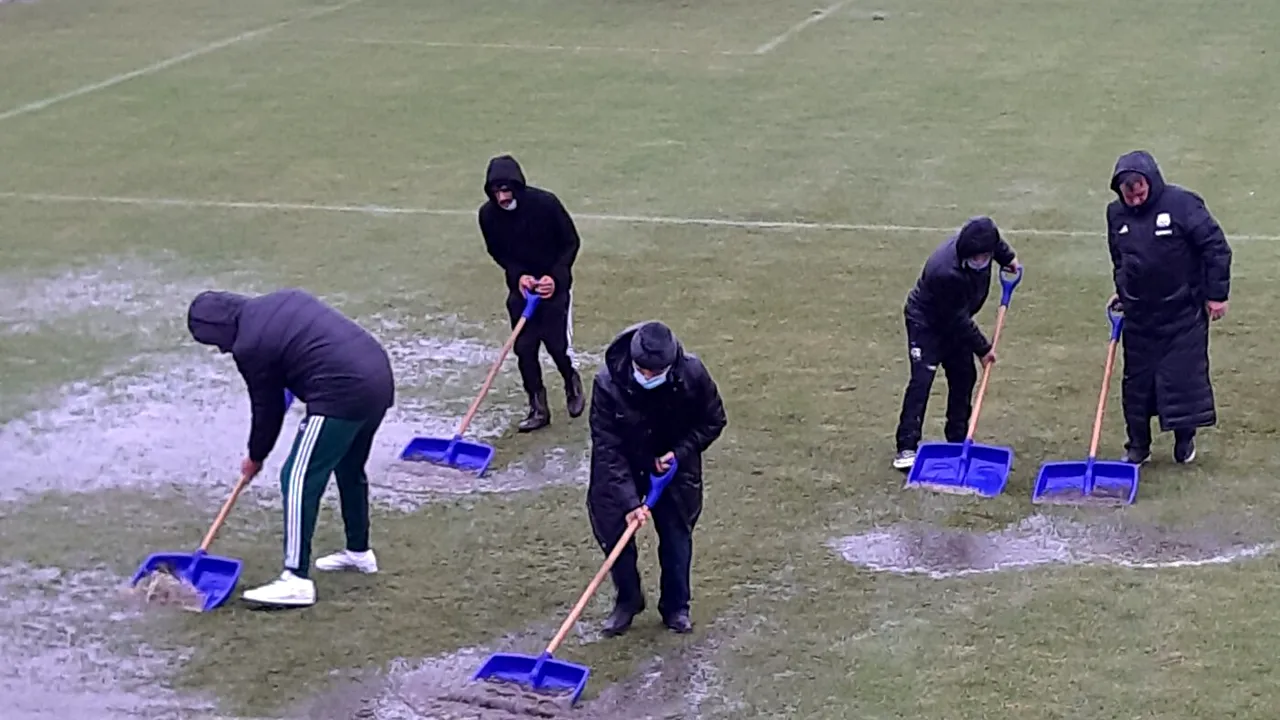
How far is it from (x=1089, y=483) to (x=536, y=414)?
3280 millimetres

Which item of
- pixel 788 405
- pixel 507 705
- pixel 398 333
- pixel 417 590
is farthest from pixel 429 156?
pixel 507 705

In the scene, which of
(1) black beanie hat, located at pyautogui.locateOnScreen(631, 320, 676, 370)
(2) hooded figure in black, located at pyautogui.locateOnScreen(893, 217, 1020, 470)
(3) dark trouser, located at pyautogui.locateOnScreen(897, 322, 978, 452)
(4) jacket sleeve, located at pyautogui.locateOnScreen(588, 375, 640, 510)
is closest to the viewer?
(1) black beanie hat, located at pyautogui.locateOnScreen(631, 320, 676, 370)

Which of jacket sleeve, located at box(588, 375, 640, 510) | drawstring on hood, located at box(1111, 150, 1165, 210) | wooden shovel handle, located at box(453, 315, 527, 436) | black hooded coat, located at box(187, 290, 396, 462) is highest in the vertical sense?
drawstring on hood, located at box(1111, 150, 1165, 210)

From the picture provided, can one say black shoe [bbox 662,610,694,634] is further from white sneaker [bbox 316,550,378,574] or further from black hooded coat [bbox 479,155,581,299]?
black hooded coat [bbox 479,155,581,299]

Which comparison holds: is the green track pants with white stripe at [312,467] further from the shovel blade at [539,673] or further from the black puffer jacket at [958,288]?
the black puffer jacket at [958,288]

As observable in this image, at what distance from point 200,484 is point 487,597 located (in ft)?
7.69

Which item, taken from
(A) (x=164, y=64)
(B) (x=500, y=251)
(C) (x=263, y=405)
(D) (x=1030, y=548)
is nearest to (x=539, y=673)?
(C) (x=263, y=405)

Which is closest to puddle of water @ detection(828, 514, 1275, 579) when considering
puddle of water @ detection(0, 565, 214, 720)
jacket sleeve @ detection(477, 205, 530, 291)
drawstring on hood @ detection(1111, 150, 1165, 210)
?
drawstring on hood @ detection(1111, 150, 1165, 210)

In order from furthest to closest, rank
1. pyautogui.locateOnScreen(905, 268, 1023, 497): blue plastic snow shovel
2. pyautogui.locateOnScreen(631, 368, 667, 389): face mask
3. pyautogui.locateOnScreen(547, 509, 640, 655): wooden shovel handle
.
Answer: pyautogui.locateOnScreen(905, 268, 1023, 497): blue plastic snow shovel → pyautogui.locateOnScreen(547, 509, 640, 655): wooden shovel handle → pyautogui.locateOnScreen(631, 368, 667, 389): face mask

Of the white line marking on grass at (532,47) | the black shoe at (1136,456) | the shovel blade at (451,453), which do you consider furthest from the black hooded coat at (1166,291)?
the white line marking on grass at (532,47)

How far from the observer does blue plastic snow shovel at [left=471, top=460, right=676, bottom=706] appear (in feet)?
24.5

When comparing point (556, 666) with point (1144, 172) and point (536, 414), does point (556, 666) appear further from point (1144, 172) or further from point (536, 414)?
point (1144, 172)

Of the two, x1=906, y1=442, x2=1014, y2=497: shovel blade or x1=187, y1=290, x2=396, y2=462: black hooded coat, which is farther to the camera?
x1=906, y1=442, x2=1014, y2=497: shovel blade

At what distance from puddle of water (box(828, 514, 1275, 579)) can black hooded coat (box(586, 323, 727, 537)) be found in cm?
149
